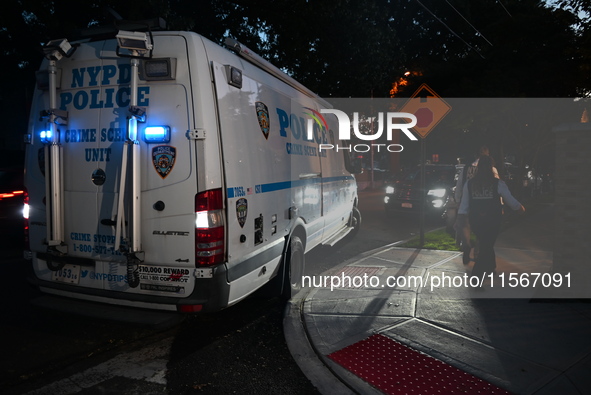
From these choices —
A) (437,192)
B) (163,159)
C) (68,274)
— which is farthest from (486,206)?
(437,192)

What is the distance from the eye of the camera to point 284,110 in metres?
5.98

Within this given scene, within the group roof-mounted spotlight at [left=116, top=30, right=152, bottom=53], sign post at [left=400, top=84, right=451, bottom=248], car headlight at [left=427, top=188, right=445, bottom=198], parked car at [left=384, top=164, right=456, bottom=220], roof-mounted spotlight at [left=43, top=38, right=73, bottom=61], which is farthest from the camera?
parked car at [left=384, top=164, right=456, bottom=220]

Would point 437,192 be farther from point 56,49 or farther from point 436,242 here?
point 56,49

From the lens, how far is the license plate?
4512mm

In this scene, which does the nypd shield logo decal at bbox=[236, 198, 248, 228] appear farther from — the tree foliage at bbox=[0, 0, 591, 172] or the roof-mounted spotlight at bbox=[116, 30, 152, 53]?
the tree foliage at bbox=[0, 0, 591, 172]

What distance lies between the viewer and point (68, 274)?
4.55 metres

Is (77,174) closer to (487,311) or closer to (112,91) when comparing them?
(112,91)

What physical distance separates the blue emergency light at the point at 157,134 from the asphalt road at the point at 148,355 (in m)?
1.93

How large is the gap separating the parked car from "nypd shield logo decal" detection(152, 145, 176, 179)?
1076cm

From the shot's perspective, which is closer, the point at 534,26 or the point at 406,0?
the point at 534,26

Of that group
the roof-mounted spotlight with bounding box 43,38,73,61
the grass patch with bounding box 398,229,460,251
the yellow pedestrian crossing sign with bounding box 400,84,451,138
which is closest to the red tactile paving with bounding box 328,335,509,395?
the roof-mounted spotlight with bounding box 43,38,73,61

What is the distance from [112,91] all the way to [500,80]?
20206mm

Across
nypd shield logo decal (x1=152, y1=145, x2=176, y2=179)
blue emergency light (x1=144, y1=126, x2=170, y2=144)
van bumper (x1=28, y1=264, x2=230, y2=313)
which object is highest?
blue emergency light (x1=144, y1=126, x2=170, y2=144)

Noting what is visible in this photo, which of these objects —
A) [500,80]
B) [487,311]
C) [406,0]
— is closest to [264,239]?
[487,311]
